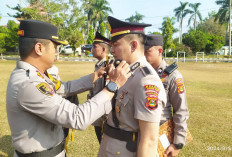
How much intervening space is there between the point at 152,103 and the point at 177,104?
1.06m

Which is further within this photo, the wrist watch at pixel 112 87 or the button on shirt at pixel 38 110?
the wrist watch at pixel 112 87

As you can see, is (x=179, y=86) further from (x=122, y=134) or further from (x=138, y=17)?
(x=138, y=17)

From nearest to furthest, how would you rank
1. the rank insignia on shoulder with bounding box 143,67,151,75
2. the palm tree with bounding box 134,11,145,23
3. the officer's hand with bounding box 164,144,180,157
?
the rank insignia on shoulder with bounding box 143,67,151,75
the officer's hand with bounding box 164,144,180,157
the palm tree with bounding box 134,11,145,23

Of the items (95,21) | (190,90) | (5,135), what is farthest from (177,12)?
(5,135)

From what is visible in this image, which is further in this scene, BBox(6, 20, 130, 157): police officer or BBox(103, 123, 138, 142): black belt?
BBox(103, 123, 138, 142): black belt

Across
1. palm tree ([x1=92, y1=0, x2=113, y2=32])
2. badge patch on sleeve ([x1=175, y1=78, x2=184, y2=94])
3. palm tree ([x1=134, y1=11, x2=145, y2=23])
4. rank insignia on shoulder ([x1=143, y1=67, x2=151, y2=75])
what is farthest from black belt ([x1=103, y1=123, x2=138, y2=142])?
palm tree ([x1=134, y1=11, x2=145, y2=23])

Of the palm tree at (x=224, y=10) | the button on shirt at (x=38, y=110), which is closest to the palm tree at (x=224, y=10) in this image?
the palm tree at (x=224, y=10)

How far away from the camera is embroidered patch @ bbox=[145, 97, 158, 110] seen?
1674mm

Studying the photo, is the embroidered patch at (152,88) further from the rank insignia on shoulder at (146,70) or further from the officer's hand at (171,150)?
the officer's hand at (171,150)

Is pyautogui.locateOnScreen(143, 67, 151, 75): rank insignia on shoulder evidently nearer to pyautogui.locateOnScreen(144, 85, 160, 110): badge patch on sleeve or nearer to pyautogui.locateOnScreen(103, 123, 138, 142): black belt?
pyautogui.locateOnScreen(144, 85, 160, 110): badge patch on sleeve

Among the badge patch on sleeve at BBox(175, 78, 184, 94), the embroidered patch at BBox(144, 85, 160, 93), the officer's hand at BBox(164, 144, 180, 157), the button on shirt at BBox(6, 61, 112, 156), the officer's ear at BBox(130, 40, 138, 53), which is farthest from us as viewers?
the badge patch on sleeve at BBox(175, 78, 184, 94)

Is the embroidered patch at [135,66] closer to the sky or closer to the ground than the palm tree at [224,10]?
closer to the ground

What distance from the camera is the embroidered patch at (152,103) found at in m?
1.67

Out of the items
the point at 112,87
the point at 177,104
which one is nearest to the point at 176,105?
the point at 177,104
